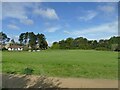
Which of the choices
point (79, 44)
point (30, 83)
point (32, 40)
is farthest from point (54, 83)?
point (32, 40)

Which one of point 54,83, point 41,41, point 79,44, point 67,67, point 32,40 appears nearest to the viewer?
point 54,83

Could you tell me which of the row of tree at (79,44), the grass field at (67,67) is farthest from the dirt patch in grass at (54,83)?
the row of tree at (79,44)

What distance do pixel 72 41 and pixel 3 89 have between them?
111m

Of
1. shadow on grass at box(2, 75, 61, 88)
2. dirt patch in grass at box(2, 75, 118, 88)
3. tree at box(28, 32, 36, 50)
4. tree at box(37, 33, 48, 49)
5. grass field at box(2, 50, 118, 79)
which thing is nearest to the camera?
shadow on grass at box(2, 75, 61, 88)

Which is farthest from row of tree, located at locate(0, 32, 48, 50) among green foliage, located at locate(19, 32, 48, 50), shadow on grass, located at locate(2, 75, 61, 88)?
shadow on grass, located at locate(2, 75, 61, 88)

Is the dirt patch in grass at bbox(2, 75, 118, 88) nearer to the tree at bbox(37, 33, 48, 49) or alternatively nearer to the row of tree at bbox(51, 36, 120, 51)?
the row of tree at bbox(51, 36, 120, 51)

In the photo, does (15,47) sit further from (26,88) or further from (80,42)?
(26,88)

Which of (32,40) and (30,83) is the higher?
(32,40)

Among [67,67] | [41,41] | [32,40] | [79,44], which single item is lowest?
[67,67]

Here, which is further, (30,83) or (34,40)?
(34,40)

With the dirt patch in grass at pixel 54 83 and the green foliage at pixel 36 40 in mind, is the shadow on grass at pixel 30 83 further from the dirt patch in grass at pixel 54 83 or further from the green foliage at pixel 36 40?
the green foliage at pixel 36 40

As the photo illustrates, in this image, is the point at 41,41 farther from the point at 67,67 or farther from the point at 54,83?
the point at 54,83

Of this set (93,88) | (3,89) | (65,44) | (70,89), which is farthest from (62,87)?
(65,44)

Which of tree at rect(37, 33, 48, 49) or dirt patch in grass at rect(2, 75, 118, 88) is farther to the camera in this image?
tree at rect(37, 33, 48, 49)
